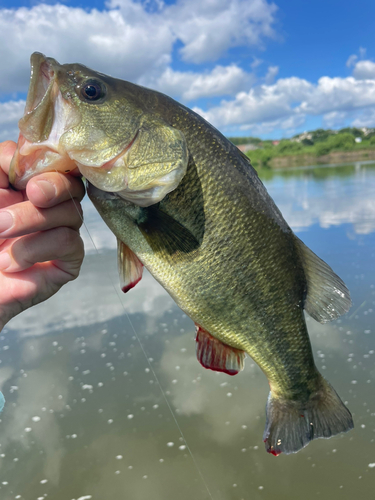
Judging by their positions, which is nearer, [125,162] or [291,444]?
[125,162]

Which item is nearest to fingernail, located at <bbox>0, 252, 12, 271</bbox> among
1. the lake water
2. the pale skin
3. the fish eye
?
the pale skin

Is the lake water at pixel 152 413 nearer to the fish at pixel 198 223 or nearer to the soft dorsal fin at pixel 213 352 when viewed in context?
the soft dorsal fin at pixel 213 352

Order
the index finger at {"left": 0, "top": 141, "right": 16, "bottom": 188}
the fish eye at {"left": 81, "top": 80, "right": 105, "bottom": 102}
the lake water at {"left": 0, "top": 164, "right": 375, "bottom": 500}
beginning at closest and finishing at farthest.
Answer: the fish eye at {"left": 81, "top": 80, "right": 105, "bottom": 102} → the index finger at {"left": 0, "top": 141, "right": 16, "bottom": 188} → the lake water at {"left": 0, "top": 164, "right": 375, "bottom": 500}

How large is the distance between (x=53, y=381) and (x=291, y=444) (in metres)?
3.23

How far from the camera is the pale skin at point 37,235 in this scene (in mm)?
1545

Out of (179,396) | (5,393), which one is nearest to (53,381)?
(5,393)

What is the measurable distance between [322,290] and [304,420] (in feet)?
2.15

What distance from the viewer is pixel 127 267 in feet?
5.61

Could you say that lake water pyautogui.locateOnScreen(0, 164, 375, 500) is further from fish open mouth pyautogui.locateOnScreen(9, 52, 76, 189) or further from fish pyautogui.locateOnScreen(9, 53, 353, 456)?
fish open mouth pyautogui.locateOnScreen(9, 52, 76, 189)

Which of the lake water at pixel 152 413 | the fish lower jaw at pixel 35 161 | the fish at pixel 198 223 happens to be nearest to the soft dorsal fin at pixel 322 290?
the fish at pixel 198 223

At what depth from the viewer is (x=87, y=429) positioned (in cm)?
356

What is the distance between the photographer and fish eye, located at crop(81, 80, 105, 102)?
1460 mm

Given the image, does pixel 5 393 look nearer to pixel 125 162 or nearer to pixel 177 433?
pixel 177 433

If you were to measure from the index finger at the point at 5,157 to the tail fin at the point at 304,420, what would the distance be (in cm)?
170
